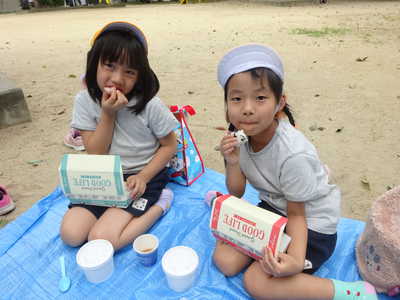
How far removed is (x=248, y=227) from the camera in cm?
158

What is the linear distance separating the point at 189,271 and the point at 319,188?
83 centimetres

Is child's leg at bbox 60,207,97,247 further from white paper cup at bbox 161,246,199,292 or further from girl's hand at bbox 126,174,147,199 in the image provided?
white paper cup at bbox 161,246,199,292

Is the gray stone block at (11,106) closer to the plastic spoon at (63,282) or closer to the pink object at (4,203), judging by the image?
the pink object at (4,203)

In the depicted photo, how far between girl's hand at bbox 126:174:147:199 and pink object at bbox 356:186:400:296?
139cm

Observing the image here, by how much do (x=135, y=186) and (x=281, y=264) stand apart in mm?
1033

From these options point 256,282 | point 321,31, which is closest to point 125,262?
point 256,282

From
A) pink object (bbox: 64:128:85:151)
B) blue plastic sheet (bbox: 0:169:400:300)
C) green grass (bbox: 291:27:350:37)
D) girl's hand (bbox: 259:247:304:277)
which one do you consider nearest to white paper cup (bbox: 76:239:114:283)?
blue plastic sheet (bbox: 0:169:400:300)

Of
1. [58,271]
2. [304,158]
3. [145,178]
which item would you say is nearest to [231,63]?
[304,158]

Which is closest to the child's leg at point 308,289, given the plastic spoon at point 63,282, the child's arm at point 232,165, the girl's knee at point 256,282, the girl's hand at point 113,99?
the girl's knee at point 256,282

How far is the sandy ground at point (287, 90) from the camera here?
288 cm

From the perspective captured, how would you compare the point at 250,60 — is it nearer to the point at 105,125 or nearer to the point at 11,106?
the point at 105,125

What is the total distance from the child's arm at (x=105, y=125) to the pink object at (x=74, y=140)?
125cm

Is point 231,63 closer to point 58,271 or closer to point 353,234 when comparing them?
point 353,234

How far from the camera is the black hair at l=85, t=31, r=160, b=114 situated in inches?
72.2
